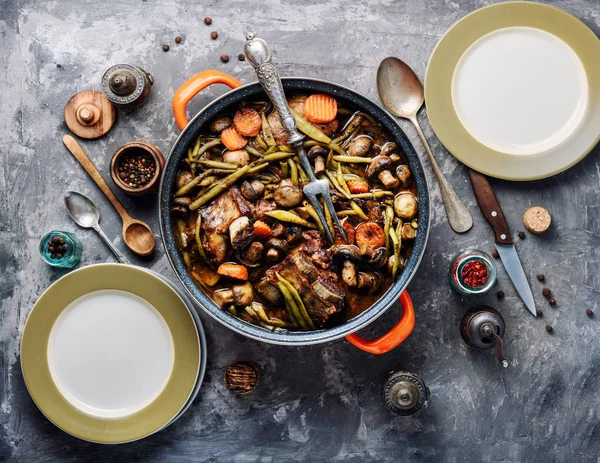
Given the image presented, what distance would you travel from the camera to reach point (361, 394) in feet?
9.95

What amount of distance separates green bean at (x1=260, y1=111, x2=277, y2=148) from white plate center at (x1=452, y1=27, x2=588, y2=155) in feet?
3.16

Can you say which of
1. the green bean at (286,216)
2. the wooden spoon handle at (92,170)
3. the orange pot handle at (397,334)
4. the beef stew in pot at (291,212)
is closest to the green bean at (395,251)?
the beef stew in pot at (291,212)

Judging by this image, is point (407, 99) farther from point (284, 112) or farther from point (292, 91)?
point (284, 112)

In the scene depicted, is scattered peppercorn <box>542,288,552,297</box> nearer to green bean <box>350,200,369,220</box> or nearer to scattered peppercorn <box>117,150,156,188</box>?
green bean <box>350,200,369,220</box>

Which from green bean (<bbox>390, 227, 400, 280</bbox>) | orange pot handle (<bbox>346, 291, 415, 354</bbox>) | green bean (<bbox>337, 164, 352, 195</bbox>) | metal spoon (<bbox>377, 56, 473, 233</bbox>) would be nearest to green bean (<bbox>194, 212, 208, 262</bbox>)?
green bean (<bbox>337, 164, 352, 195</bbox>)

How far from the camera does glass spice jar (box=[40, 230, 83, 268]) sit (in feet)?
9.48

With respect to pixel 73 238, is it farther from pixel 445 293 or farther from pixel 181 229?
pixel 445 293

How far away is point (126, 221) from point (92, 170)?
328 mm

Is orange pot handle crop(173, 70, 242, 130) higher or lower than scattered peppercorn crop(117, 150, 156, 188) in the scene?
higher

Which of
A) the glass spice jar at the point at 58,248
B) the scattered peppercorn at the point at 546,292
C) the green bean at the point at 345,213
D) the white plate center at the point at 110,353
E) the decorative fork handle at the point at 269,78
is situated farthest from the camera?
the scattered peppercorn at the point at 546,292

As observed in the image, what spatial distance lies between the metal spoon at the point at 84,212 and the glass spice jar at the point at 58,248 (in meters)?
0.11

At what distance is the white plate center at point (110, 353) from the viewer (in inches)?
110

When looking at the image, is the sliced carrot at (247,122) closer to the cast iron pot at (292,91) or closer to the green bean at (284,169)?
the cast iron pot at (292,91)

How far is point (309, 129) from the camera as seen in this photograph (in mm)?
2629
